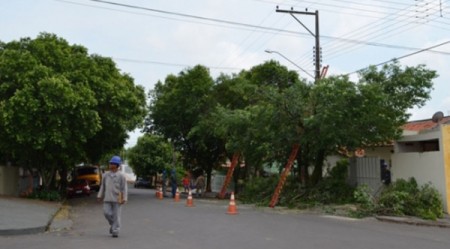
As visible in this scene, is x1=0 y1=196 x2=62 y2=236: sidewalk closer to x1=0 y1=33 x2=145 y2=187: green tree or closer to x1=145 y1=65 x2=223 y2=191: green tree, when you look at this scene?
x1=0 y1=33 x2=145 y2=187: green tree

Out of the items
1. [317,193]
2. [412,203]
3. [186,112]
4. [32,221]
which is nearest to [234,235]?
[32,221]

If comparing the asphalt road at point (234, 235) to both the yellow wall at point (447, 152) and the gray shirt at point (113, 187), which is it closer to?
the gray shirt at point (113, 187)

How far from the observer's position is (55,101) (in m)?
22.4

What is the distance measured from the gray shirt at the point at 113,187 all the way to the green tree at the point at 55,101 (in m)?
10.7

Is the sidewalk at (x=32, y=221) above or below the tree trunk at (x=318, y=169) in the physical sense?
below

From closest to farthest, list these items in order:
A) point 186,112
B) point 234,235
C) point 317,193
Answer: point 234,235, point 317,193, point 186,112

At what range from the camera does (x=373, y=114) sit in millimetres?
20281

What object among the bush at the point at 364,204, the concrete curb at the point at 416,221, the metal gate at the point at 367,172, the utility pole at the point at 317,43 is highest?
the utility pole at the point at 317,43

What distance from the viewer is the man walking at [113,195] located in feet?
39.4

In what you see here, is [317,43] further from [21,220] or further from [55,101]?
[21,220]

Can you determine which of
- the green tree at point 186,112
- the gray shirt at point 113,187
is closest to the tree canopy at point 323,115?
the green tree at point 186,112

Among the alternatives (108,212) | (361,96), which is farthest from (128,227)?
(361,96)

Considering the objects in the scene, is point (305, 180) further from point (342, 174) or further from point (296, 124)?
point (296, 124)

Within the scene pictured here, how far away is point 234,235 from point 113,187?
2.99 metres
